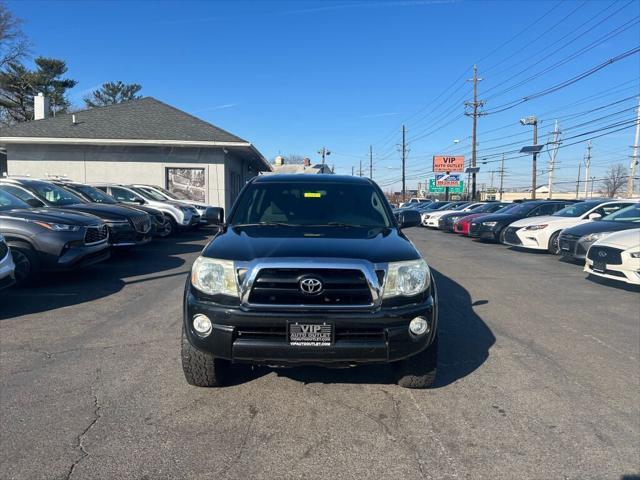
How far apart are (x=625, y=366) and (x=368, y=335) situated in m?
2.98

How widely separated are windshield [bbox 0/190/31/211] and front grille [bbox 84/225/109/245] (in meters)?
1.35

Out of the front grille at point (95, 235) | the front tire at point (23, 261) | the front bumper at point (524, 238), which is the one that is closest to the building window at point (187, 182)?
the front grille at point (95, 235)

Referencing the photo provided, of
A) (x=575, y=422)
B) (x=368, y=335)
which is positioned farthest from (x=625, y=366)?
(x=368, y=335)

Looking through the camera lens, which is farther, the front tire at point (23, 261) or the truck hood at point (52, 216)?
the truck hood at point (52, 216)

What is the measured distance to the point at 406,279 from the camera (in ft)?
10.9

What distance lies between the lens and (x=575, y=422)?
3.32m

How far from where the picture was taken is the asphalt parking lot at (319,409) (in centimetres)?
277

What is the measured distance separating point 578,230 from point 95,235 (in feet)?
33.3

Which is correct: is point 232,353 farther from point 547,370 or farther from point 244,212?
point 547,370

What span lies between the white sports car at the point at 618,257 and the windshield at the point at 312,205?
16.6ft

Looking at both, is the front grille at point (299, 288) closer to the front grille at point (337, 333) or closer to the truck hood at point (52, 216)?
the front grille at point (337, 333)

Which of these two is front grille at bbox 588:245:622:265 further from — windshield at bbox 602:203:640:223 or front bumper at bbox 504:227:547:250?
front bumper at bbox 504:227:547:250

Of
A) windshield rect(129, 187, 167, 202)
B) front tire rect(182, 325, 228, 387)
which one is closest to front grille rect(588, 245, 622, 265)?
front tire rect(182, 325, 228, 387)

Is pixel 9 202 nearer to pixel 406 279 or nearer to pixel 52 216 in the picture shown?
pixel 52 216
